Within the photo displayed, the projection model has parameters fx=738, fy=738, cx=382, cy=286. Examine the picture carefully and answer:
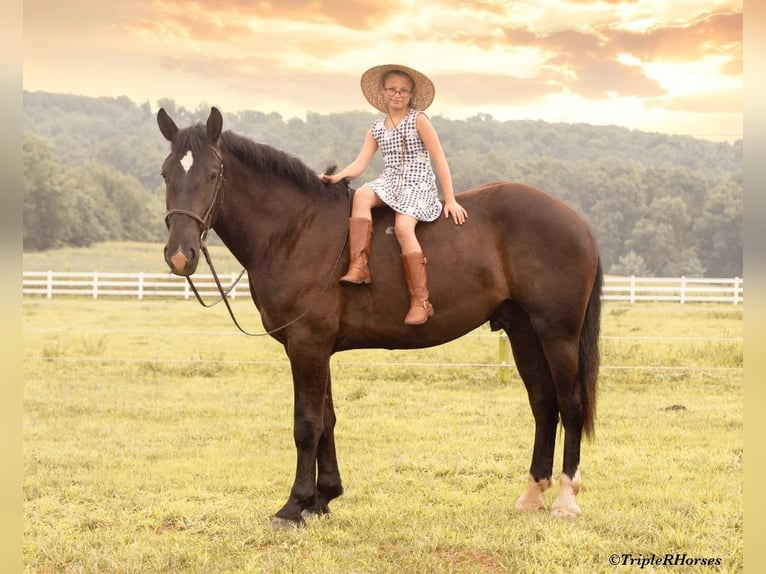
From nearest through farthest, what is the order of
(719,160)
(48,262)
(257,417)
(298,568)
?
(298,568), (257,417), (48,262), (719,160)

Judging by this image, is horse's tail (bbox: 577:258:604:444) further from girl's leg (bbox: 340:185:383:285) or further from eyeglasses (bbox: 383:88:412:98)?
eyeglasses (bbox: 383:88:412:98)

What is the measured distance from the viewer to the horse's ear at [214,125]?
4.69 meters

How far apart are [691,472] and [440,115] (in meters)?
76.8

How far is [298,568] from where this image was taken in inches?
170

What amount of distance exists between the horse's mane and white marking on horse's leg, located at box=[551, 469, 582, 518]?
263cm

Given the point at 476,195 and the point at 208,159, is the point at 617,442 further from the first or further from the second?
the point at 208,159

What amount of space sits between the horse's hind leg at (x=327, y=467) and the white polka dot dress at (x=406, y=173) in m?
1.42

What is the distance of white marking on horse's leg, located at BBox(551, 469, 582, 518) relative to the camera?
521 centimetres

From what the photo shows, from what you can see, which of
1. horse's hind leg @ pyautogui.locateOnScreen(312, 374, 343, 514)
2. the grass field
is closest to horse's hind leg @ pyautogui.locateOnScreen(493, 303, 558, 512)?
the grass field

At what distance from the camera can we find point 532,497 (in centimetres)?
547

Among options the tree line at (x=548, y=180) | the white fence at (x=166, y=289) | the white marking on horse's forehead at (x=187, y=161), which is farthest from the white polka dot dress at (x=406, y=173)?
the tree line at (x=548, y=180)

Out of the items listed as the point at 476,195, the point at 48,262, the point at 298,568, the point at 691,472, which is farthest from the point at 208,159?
the point at 48,262

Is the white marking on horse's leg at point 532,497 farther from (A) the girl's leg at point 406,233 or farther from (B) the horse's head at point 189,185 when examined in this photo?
(B) the horse's head at point 189,185

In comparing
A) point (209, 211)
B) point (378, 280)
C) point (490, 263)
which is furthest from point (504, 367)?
point (209, 211)
